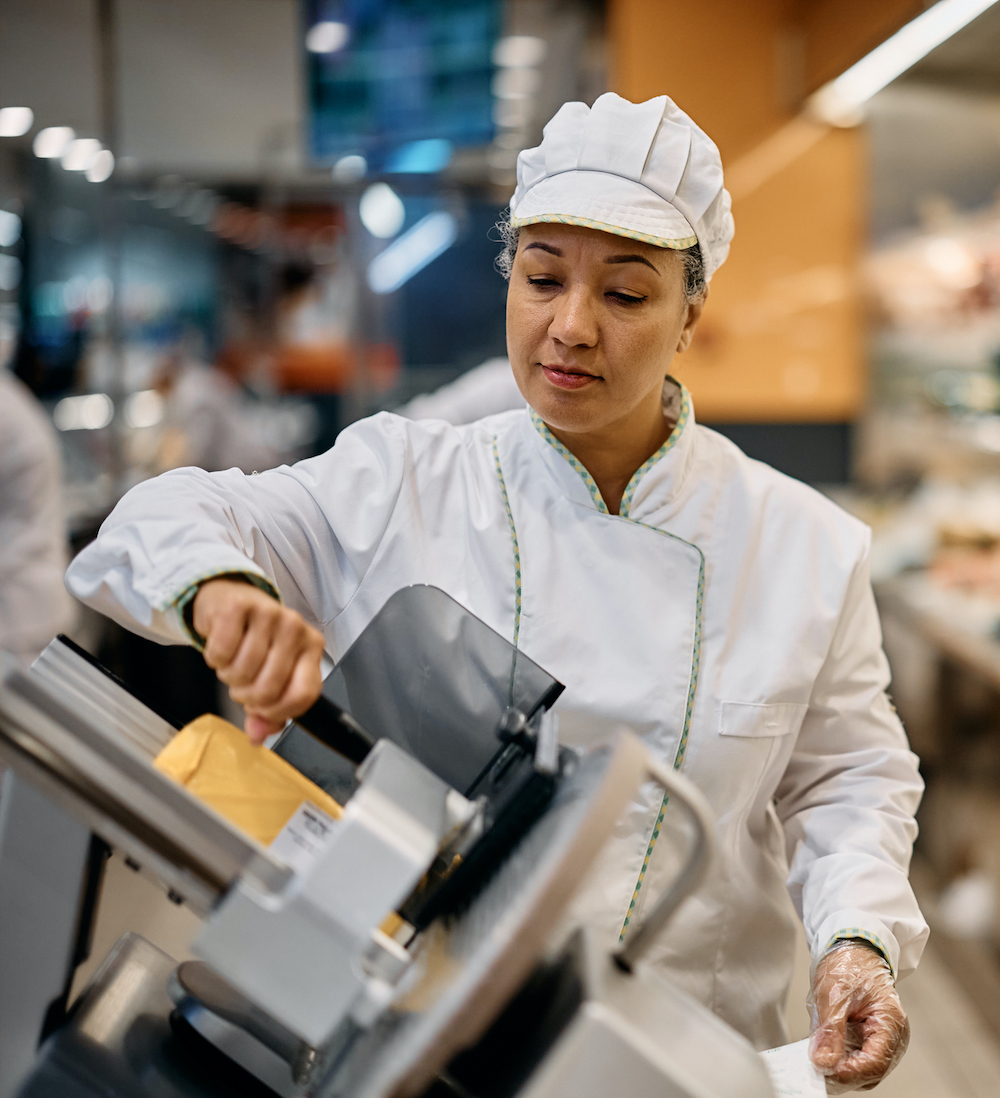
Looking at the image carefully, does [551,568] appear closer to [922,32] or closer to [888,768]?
[888,768]

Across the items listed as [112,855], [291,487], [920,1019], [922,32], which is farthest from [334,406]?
[112,855]

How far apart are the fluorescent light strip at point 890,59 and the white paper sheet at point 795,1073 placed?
2.31 meters

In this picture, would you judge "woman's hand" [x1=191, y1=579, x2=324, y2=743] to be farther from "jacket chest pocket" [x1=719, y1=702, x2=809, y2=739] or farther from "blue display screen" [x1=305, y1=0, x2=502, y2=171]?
"blue display screen" [x1=305, y1=0, x2=502, y2=171]

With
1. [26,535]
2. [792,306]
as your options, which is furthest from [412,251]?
[26,535]

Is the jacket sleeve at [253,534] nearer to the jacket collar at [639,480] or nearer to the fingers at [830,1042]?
the jacket collar at [639,480]

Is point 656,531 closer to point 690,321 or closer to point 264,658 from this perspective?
point 690,321

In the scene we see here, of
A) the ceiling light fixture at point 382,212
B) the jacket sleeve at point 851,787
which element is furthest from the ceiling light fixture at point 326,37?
the jacket sleeve at point 851,787

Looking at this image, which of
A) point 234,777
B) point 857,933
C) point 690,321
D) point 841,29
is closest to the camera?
point 234,777

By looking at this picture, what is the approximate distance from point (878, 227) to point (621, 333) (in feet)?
11.0

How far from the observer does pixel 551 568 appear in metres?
1.18

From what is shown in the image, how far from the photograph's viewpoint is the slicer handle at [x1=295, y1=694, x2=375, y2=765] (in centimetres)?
72

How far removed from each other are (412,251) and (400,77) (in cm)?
76

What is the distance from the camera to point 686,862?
655 mm

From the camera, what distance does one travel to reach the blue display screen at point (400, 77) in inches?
176
